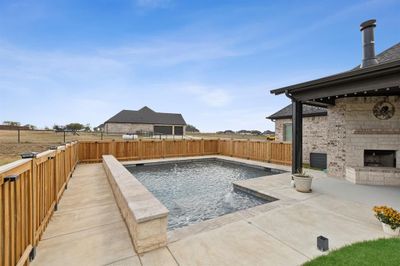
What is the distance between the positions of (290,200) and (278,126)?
28.3 ft

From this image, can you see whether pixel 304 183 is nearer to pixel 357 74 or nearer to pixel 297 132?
pixel 297 132

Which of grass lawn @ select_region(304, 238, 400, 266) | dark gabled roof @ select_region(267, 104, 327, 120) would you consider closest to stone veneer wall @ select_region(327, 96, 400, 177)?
dark gabled roof @ select_region(267, 104, 327, 120)

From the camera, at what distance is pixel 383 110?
6262 millimetres

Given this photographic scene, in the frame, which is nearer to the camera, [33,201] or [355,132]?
[33,201]

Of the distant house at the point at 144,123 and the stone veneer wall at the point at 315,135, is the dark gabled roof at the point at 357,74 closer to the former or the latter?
the stone veneer wall at the point at 315,135

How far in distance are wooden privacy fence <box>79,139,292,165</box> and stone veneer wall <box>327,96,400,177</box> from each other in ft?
9.96

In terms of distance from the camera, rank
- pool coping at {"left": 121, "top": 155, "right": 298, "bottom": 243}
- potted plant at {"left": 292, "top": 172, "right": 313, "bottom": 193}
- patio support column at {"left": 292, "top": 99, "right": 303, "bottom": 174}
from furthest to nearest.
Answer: patio support column at {"left": 292, "top": 99, "right": 303, "bottom": 174} < potted plant at {"left": 292, "top": 172, "right": 313, "bottom": 193} < pool coping at {"left": 121, "top": 155, "right": 298, "bottom": 243}

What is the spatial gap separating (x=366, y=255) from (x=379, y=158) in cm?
612

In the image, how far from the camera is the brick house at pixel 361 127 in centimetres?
587

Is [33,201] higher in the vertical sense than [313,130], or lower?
lower

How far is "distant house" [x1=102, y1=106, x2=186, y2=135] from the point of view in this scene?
3012 centimetres

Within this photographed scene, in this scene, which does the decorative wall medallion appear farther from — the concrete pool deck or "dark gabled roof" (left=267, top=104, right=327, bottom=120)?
"dark gabled roof" (left=267, top=104, right=327, bottom=120)

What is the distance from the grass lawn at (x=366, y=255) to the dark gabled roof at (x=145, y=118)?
103ft

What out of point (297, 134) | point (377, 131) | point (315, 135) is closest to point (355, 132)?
point (377, 131)
